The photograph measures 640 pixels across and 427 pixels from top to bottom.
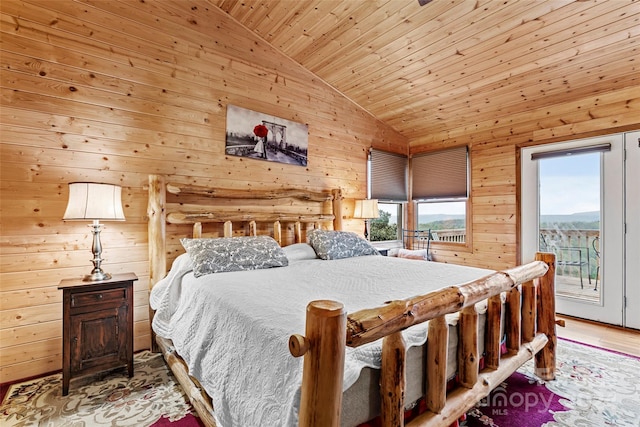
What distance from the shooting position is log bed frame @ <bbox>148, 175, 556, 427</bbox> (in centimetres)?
81

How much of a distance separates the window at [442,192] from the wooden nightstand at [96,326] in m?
3.92

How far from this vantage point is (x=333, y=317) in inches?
30.7

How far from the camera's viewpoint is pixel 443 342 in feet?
3.99

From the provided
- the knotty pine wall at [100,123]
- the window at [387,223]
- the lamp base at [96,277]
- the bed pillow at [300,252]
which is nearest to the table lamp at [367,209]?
the window at [387,223]

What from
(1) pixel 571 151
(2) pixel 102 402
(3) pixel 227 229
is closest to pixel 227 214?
(3) pixel 227 229

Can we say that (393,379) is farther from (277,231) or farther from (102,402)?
(277,231)

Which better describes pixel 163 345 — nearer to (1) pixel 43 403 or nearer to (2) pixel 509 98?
(1) pixel 43 403

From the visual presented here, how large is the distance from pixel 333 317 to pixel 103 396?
2097mm

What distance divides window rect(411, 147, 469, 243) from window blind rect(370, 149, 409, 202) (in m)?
0.18

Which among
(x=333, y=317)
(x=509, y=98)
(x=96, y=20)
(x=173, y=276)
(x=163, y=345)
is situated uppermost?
(x=96, y=20)

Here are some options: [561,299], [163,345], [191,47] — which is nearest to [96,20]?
[191,47]

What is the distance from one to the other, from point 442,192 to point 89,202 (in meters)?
4.09

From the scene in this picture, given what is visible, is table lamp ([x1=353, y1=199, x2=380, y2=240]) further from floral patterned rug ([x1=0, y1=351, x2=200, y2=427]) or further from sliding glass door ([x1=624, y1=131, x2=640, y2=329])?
floral patterned rug ([x1=0, y1=351, x2=200, y2=427])

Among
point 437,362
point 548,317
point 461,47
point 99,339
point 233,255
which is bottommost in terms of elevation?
point 99,339
